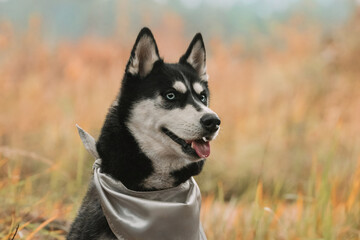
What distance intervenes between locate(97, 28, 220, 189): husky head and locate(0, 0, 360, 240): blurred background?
0.43 metres

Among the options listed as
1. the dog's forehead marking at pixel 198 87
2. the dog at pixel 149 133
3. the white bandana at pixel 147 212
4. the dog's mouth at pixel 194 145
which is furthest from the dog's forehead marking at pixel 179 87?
the white bandana at pixel 147 212

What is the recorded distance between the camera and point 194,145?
2.38 m

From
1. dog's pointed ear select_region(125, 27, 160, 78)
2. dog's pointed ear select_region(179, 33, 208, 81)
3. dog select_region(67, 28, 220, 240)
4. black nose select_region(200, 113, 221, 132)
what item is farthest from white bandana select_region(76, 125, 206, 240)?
dog's pointed ear select_region(179, 33, 208, 81)

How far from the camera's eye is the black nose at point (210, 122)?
2.27 metres

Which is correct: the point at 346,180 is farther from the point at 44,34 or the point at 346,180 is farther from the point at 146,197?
the point at 44,34

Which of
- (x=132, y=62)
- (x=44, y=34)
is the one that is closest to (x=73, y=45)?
(x=44, y=34)

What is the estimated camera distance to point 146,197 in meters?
2.36

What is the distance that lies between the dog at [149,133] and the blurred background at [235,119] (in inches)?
16.5

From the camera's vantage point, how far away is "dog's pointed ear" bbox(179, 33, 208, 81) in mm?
2842

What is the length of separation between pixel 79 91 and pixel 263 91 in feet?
10.4

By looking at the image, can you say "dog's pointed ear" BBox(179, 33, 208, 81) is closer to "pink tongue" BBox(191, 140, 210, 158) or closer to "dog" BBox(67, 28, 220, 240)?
"dog" BBox(67, 28, 220, 240)

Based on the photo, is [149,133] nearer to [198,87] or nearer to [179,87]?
[179,87]

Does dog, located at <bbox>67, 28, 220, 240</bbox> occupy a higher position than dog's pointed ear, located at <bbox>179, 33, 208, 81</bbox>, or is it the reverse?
dog's pointed ear, located at <bbox>179, 33, 208, 81</bbox>

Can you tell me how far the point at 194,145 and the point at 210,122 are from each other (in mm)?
182
